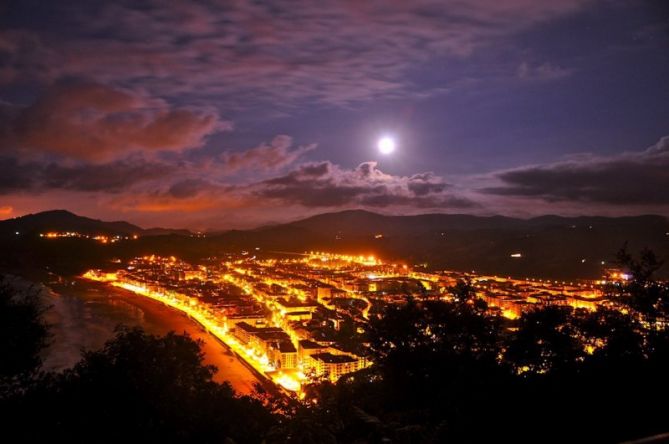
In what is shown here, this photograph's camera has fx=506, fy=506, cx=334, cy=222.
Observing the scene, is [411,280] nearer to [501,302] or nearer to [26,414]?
[501,302]

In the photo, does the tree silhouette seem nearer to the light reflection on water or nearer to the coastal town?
the coastal town

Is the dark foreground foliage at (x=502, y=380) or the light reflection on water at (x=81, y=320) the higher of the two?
the dark foreground foliage at (x=502, y=380)

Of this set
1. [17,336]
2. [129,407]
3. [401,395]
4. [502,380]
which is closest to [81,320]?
[17,336]

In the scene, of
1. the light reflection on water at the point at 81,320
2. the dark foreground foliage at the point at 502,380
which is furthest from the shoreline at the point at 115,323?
the dark foreground foliage at the point at 502,380

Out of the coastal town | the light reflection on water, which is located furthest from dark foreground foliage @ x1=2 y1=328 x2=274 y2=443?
the light reflection on water

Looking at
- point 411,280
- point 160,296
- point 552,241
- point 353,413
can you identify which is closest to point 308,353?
point 353,413

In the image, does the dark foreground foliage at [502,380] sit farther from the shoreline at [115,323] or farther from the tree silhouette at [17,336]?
the shoreline at [115,323]

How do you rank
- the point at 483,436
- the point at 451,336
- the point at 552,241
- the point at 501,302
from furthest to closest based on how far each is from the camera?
the point at 552,241
the point at 501,302
the point at 451,336
the point at 483,436

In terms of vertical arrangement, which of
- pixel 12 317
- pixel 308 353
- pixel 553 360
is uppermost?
pixel 12 317
